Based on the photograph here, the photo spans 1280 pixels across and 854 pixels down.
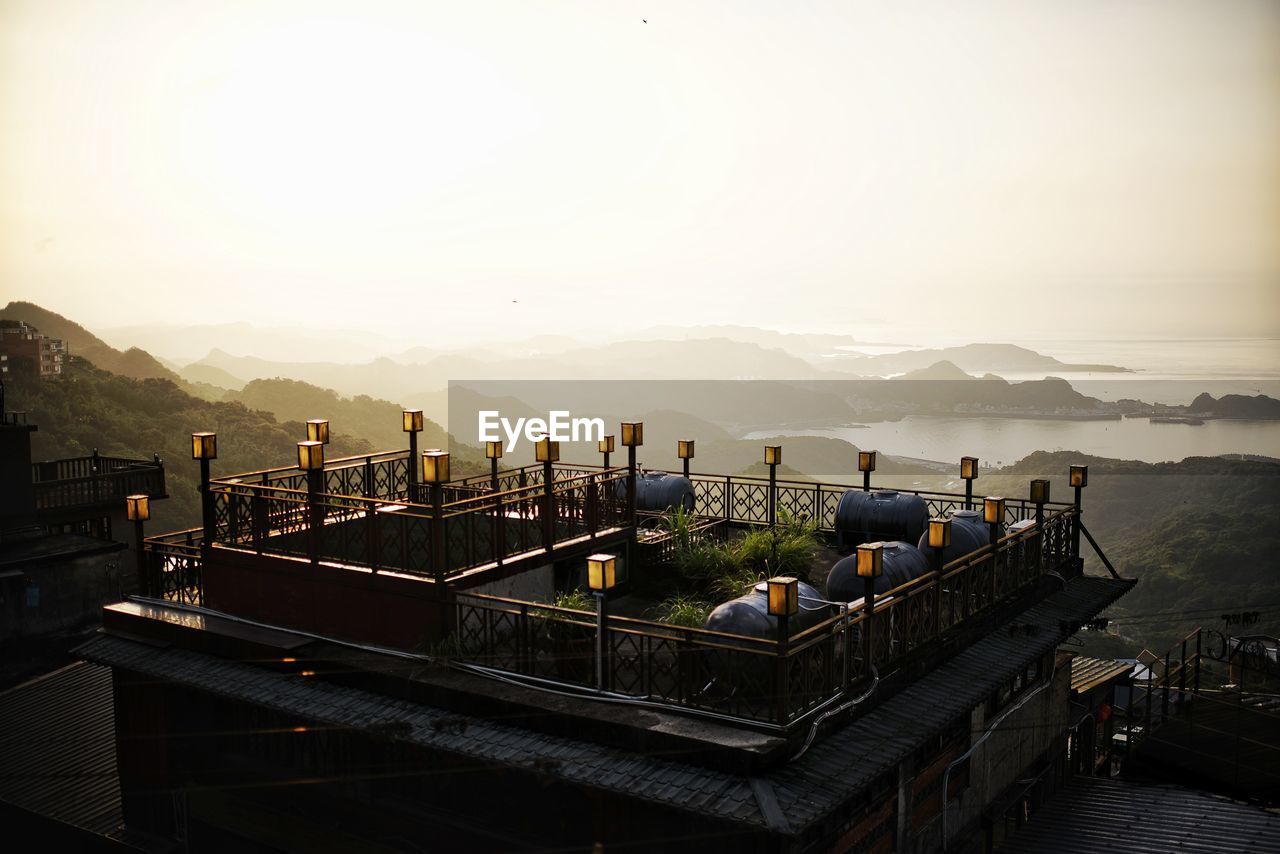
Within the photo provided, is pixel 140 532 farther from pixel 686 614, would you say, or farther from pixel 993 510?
pixel 993 510

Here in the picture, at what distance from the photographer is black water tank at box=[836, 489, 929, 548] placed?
51.7ft

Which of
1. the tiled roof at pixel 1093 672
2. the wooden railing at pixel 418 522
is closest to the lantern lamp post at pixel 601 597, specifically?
the wooden railing at pixel 418 522

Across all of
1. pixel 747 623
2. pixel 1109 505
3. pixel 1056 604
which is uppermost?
pixel 747 623

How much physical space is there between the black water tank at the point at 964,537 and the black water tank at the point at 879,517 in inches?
39.0

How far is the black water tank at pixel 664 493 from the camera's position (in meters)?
17.8

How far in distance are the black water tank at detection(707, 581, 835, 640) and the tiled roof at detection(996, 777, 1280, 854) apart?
5.11m

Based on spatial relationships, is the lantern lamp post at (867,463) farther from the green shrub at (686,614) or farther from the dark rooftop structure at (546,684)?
the green shrub at (686,614)

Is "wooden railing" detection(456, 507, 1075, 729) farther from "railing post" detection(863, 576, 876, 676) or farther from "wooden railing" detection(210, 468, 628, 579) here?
"wooden railing" detection(210, 468, 628, 579)

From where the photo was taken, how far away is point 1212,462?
259 feet

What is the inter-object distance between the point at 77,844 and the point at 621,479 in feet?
28.9

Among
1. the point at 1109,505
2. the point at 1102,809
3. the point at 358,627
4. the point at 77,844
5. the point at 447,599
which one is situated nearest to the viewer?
the point at 447,599

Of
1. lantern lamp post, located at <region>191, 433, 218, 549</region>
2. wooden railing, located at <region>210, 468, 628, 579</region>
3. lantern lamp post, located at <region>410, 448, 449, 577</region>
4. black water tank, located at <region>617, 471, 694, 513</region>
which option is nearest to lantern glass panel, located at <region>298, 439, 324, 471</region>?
wooden railing, located at <region>210, 468, 628, 579</region>

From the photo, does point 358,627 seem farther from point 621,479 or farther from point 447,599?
point 621,479

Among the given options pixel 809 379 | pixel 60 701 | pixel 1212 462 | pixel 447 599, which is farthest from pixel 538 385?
pixel 447 599
